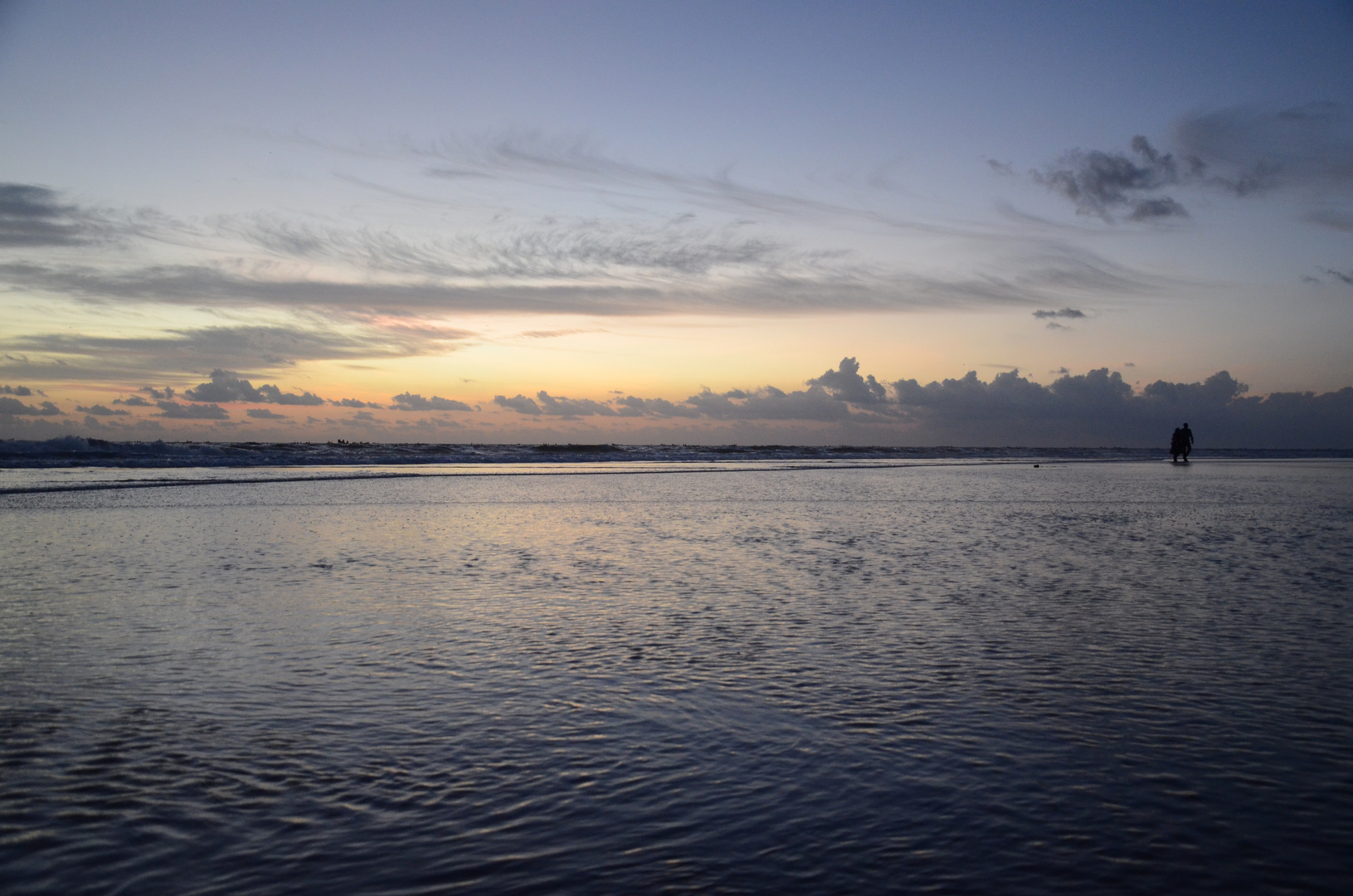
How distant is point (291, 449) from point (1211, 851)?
75.4 metres

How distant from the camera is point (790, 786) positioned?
17.2 feet

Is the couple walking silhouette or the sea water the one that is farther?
the couple walking silhouette

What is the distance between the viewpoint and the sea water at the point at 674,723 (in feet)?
14.5

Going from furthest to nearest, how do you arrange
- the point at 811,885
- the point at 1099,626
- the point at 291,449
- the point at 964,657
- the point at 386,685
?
the point at 291,449 → the point at 1099,626 → the point at 964,657 → the point at 386,685 → the point at 811,885

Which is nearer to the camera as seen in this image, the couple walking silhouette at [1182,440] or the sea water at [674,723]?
the sea water at [674,723]

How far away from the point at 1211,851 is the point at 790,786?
2214mm

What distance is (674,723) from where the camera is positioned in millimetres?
6383

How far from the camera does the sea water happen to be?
4430mm

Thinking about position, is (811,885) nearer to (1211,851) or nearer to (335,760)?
(1211,851)

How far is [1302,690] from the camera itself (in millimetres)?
7141

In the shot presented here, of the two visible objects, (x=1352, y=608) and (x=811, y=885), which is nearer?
(x=811, y=885)

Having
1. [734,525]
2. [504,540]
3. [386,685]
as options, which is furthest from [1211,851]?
[734,525]

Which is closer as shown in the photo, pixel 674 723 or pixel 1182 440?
pixel 674 723

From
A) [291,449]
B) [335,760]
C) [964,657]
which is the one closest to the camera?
[335,760]
